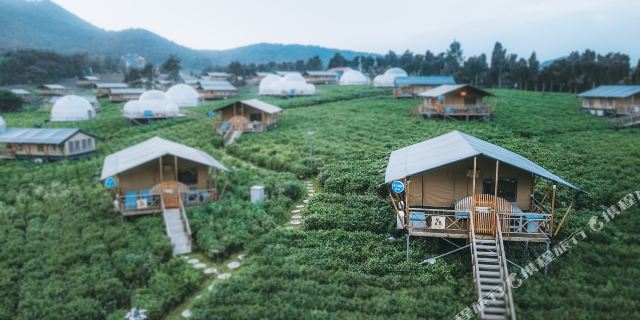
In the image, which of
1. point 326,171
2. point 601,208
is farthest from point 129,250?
point 601,208

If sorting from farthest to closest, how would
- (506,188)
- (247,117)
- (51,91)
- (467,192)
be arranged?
(51,91) → (247,117) → (506,188) → (467,192)

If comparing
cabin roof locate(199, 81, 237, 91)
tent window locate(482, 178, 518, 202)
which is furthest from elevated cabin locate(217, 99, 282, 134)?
cabin roof locate(199, 81, 237, 91)

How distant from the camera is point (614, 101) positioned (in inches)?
1794

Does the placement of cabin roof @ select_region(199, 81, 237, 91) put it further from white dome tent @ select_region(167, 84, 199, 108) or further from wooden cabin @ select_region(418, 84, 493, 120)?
wooden cabin @ select_region(418, 84, 493, 120)

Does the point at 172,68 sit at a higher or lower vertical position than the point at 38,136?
higher

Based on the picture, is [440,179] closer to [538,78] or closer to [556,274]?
[556,274]

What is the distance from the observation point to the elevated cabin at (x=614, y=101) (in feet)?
145

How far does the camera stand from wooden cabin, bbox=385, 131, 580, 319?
42.8 feet

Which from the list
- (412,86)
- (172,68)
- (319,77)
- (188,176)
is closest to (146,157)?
(188,176)

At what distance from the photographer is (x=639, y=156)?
27422mm

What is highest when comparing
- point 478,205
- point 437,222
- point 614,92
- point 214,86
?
point 214,86

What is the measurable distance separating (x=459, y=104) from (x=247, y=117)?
20.6m

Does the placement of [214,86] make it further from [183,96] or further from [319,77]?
[319,77]

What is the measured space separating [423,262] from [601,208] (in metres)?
10.1
